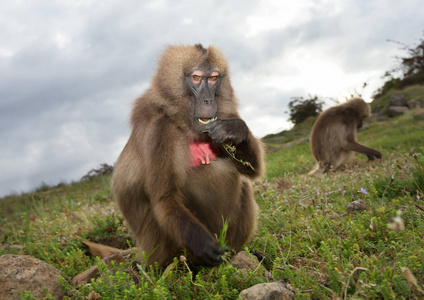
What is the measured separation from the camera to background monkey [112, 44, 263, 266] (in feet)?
10.6

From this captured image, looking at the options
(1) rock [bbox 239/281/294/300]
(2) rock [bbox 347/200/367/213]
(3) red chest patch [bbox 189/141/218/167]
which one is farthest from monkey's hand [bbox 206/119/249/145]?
(2) rock [bbox 347/200/367/213]

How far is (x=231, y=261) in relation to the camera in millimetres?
3209

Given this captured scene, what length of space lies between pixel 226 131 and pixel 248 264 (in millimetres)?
1019

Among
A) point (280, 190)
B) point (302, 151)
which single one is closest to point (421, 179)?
point (280, 190)

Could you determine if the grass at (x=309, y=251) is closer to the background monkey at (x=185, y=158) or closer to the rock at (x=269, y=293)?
the rock at (x=269, y=293)

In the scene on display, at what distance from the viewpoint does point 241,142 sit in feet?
11.2

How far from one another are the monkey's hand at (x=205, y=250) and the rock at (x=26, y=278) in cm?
113

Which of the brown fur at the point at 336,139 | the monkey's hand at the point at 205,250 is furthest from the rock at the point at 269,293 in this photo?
the brown fur at the point at 336,139

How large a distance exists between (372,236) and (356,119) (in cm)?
855

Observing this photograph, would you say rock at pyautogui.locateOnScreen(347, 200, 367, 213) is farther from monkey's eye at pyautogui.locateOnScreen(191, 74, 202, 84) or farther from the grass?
monkey's eye at pyautogui.locateOnScreen(191, 74, 202, 84)

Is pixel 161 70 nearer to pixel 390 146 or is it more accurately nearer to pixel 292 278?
pixel 292 278

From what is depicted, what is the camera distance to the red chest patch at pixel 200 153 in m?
3.39

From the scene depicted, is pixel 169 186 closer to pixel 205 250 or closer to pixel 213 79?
pixel 205 250

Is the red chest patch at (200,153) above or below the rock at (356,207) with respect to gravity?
above
